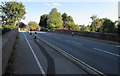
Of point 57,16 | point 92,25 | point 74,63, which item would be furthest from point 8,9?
point 74,63

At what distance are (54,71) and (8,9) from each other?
261 ft

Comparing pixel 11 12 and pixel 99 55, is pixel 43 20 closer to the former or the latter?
pixel 11 12

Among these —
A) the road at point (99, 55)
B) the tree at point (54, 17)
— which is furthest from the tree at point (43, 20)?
the road at point (99, 55)

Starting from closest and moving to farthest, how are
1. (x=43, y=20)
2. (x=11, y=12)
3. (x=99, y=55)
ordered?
1. (x=99, y=55)
2. (x=11, y=12)
3. (x=43, y=20)

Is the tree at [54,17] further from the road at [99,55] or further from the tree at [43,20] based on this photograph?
the road at [99,55]

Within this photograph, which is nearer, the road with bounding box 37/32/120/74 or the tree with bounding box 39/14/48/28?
the road with bounding box 37/32/120/74

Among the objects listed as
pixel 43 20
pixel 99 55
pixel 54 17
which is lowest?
pixel 99 55

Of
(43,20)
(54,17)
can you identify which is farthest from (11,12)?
(43,20)

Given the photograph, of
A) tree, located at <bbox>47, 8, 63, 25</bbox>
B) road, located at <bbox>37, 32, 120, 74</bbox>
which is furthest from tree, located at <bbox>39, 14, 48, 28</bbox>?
road, located at <bbox>37, 32, 120, 74</bbox>

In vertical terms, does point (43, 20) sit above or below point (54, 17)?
below

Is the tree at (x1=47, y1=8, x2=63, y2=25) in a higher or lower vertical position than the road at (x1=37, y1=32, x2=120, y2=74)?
higher

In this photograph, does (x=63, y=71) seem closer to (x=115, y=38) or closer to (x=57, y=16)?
(x=115, y=38)

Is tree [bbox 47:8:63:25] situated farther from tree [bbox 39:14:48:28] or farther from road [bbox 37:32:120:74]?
road [bbox 37:32:120:74]

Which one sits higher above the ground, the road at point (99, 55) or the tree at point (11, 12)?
the tree at point (11, 12)
